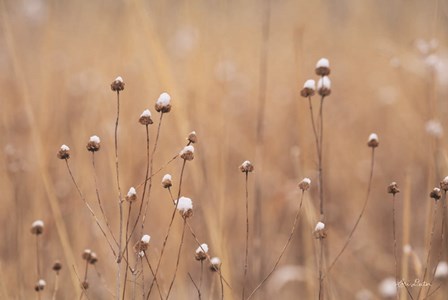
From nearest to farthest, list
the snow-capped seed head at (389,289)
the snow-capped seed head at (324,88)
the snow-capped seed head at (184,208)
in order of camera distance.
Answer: the snow-capped seed head at (184,208) → the snow-capped seed head at (324,88) → the snow-capped seed head at (389,289)

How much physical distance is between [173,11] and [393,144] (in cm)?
203

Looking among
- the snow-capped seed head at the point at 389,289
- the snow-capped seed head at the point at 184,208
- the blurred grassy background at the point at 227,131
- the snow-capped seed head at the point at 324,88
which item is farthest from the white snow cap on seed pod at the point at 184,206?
the snow-capped seed head at the point at 389,289

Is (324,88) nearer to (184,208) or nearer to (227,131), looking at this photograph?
(184,208)

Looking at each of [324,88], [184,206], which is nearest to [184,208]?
[184,206]

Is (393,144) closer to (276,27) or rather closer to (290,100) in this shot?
(290,100)

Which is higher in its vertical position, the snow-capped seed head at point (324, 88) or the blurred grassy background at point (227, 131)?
the blurred grassy background at point (227, 131)

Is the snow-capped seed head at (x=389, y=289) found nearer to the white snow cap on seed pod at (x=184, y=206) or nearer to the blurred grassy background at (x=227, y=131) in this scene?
the blurred grassy background at (x=227, y=131)

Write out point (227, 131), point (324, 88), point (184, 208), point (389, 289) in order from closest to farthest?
point (184, 208)
point (324, 88)
point (389, 289)
point (227, 131)

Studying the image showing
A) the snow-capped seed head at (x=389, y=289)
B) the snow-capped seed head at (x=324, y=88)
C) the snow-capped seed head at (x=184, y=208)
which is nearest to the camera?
the snow-capped seed head at (x=184, y=208)

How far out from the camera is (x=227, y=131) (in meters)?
1.81

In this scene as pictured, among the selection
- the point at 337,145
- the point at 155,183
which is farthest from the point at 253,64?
the point at 155,183

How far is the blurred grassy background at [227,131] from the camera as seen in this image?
58.9 inches

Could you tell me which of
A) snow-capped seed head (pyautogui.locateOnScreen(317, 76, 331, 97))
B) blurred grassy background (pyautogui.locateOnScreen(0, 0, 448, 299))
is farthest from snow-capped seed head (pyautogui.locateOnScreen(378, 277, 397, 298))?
snow-capped seed head (pyautogui.locateOnScreen(317, 76, 331, 97))

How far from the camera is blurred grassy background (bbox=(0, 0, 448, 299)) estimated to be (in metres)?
1.50
